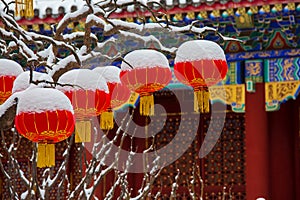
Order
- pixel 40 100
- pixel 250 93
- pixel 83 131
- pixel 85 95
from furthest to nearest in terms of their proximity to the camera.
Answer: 1. pixel 250 93
2. pixel 83 131
3. pixel 85 95
4. pixel 40 100

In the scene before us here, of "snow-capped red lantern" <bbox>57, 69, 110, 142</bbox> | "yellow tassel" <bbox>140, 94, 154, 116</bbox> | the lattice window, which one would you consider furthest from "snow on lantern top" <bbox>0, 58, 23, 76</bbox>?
the lattice window

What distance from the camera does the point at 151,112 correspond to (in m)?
4.88

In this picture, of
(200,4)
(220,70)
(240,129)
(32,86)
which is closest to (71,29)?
(200,4)

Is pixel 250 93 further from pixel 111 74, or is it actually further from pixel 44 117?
pixel 44 117

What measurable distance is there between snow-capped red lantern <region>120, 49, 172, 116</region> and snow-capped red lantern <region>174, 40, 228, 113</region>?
97 millimetres

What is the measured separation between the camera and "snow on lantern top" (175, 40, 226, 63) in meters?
4.71

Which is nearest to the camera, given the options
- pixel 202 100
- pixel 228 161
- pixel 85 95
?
pixel 85 95

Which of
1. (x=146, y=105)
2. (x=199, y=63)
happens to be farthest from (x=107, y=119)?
(x=199, y=63)

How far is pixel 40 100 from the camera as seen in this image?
3.88 metres

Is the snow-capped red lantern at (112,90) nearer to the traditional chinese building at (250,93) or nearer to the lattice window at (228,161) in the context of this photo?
the traditional chinese building at (250,93)

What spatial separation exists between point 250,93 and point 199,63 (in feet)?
14.6

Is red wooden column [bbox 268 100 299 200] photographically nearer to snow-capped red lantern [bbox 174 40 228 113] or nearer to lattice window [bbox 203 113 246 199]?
lattice window [bbox 203 113 246 199]

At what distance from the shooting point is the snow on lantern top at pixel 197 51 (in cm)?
471

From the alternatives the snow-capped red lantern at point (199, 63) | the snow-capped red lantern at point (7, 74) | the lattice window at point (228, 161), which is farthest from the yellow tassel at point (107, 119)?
the lattice window at point (228, 161)
